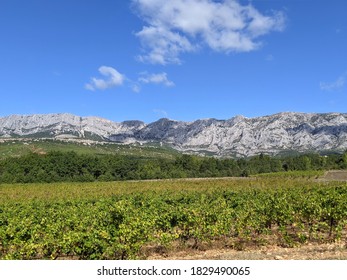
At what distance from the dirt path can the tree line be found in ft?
322

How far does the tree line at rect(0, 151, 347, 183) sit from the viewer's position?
11144cm

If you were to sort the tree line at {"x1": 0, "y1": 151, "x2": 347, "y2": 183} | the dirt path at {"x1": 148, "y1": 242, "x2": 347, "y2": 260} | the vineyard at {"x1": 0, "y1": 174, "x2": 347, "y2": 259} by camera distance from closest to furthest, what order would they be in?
the dirt path at {"x1": 148, "y1": 242, "x2": 347, "y2": 260} → the vineyard at {"x1": 0, "y1": 174, "x2": 347, "y2": 259} → the tree line at {"x1": 0, "y1": 151, "x2": 347, "y2": 183}

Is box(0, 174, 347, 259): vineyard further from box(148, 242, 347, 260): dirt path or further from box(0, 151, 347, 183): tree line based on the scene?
box(0, 151, 347, 183): tree line

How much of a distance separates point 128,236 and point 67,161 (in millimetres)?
111254

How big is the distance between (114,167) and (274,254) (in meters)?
111

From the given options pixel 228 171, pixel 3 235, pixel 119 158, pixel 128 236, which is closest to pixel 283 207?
pixel 128 236

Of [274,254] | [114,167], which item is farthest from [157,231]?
[114,167]

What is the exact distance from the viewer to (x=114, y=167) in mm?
122875

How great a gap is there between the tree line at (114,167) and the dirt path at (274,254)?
9818cm

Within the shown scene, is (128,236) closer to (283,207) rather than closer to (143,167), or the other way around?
(283,207)

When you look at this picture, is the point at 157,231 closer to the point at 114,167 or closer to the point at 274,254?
the point at 274,254

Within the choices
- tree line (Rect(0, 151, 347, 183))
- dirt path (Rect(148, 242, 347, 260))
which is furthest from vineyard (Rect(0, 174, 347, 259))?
tree line (Rect(0, 151, 347, 183))

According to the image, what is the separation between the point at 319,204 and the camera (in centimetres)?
2095

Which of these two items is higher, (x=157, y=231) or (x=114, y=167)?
(x=114, y=167)
